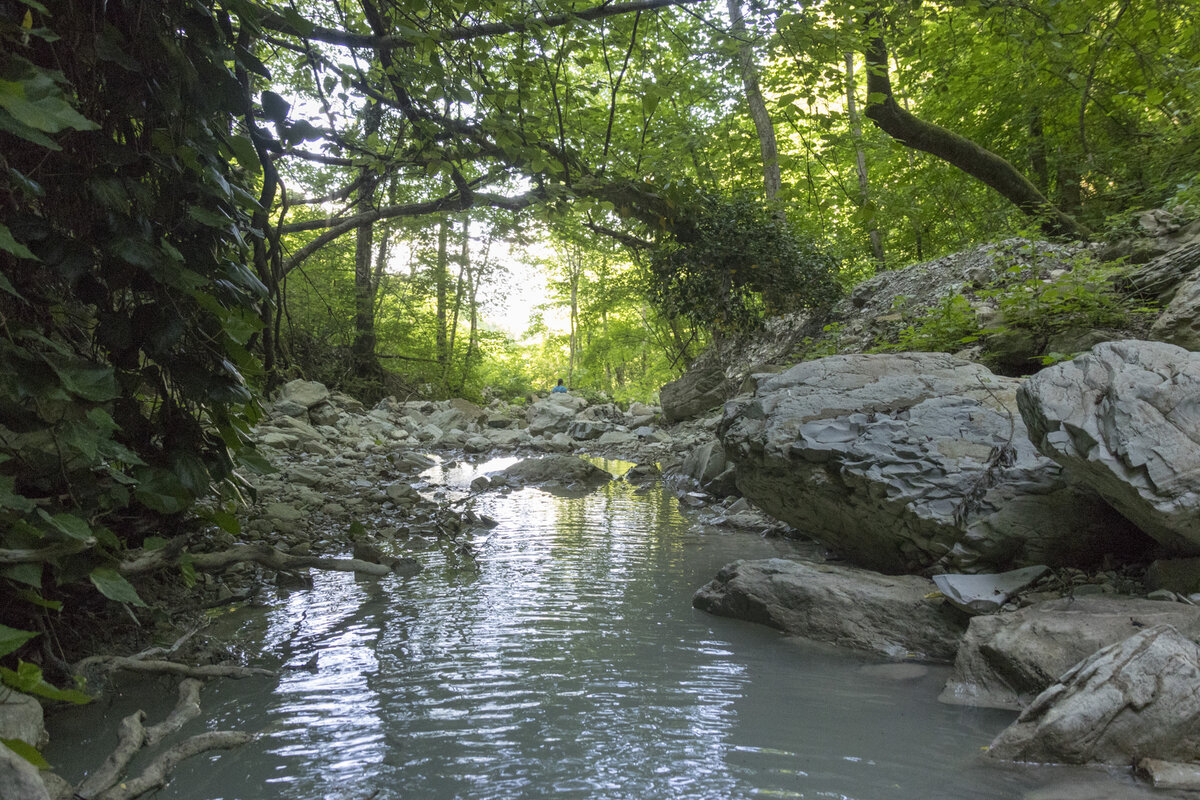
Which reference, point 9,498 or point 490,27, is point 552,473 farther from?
point 9,498

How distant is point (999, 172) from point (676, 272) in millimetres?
4577

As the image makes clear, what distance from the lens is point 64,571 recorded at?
1.90 metres

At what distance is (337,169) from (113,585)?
24.0 feet

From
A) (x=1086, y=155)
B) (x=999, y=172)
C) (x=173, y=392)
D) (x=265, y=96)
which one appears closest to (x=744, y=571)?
(x=173, y=392)

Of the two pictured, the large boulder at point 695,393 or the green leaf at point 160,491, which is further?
the large boulder at point 695,393

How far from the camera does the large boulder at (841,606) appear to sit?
2916mm

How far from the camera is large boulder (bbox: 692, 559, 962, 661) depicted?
2.92 meters

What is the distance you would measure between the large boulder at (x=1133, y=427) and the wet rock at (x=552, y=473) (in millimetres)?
6396

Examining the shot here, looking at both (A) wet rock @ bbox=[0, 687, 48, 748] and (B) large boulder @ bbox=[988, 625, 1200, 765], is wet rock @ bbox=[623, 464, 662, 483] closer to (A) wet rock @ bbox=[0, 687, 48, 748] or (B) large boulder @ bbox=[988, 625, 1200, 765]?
(B) large boulder @ bbox=[988, 625, 1200, 765]

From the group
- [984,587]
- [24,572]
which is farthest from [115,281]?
[984,587]

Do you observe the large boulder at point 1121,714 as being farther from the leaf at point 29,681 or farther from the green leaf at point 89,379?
the green leaf at point 89,379

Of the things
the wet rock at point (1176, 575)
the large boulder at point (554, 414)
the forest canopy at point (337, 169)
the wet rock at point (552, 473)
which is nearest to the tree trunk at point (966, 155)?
the forest canopy at point (337, 169)

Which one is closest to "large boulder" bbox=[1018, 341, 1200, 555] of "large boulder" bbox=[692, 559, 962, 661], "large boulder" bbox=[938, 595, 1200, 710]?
"large boulder" bbox=[938, 595, 1200, 710]

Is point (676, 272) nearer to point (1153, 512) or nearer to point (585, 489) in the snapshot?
point (585, 489)
